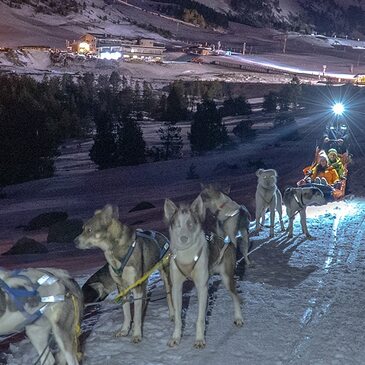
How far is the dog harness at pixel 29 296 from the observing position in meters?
4.00

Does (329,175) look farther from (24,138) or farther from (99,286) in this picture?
(24,138)

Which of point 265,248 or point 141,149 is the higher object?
point 265,248

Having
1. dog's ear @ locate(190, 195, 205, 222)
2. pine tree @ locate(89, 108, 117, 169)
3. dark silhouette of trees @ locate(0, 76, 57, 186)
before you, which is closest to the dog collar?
dog's ear @ locate(190, 195, 205, 222)

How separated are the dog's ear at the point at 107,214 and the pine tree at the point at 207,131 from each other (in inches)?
1390

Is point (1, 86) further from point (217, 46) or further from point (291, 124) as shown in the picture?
point (217, 46)

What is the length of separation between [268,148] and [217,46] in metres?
116

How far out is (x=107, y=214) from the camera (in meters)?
5.45

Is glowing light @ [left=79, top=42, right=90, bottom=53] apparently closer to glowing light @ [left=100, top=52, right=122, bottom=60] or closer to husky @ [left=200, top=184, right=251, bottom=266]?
glowing light @ [left=100, top=52, right=122, bottom=60]

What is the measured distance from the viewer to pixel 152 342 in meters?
5.84

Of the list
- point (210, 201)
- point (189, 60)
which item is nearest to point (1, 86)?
point (210, 201)

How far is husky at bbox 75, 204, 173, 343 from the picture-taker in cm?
545

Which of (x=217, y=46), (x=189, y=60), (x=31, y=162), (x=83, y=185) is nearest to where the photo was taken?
(x=83, y=185)

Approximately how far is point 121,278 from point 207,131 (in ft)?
117

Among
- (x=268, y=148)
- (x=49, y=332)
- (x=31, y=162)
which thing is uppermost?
(x=49, y=332)
